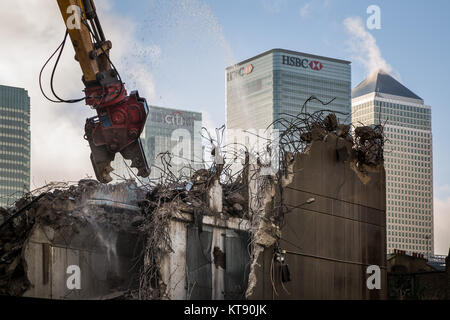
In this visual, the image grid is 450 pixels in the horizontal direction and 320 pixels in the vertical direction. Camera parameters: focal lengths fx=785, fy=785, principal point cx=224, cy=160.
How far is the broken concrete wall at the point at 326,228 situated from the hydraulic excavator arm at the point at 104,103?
394 cm

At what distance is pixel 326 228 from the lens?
12.9 meters

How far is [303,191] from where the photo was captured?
12.6 metres

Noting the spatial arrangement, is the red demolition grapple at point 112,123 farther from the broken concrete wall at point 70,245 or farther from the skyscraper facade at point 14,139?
the skyscraper facade at point 14,139

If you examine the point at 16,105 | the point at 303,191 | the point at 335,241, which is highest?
the point at 16,105

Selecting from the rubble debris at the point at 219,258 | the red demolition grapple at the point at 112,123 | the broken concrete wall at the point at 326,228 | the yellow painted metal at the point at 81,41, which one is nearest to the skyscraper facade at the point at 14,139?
the red demolition grapple at the point at 112,123

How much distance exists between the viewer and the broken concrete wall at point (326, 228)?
1190cm

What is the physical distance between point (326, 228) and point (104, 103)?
505 cm

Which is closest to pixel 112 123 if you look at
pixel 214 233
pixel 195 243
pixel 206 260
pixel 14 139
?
pixel 214 233

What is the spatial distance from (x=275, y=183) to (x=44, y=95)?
16.5ft

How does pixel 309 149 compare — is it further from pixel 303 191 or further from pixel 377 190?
pixel 377 190

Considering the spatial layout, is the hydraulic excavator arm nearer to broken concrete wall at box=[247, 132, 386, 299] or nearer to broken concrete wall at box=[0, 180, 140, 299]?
broken concrete wall at box=[0, 180, 140, 299]
